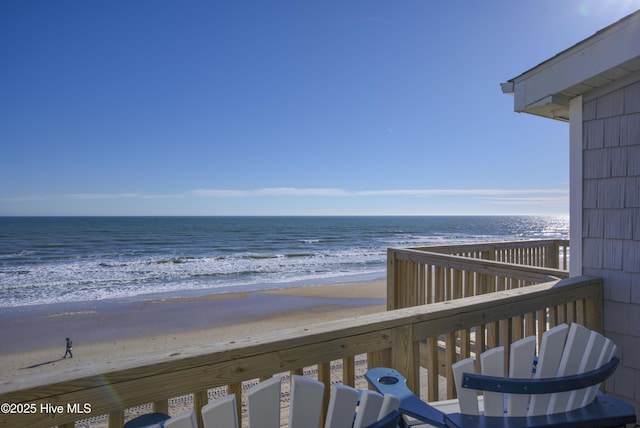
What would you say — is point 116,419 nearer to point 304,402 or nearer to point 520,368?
point 304,402

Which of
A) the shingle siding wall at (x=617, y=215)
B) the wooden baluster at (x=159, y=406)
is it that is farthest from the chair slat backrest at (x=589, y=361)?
the shingle siding wall at (x=617, y=215)

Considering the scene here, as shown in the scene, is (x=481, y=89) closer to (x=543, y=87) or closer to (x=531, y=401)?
(x=543, y=87)

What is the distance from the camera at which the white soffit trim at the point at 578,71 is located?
2029mm

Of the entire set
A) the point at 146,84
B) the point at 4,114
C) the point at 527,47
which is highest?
the point at 4,114

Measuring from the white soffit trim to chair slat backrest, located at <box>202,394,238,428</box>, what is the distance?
8.85 ft

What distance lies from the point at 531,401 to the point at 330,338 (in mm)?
667

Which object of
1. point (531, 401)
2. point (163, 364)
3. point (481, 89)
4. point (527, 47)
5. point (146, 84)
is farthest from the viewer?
point (146, 84)

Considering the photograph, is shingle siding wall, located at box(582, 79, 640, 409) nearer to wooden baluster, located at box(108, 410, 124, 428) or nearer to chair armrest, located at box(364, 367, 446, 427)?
chair armrest, located at box(364, 367, 446, 427)

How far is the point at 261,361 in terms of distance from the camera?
42.7 inches

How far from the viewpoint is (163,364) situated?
943 millimetres

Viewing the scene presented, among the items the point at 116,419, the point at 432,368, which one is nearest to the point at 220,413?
the point at 116,419

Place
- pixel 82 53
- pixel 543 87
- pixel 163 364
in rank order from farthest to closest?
pixel 82 53 < pixel 543 87 < pixel 163 364

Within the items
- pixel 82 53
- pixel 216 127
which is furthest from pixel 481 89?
pixel 216 127

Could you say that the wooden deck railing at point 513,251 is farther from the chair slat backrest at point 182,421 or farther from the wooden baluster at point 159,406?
the chair slat backrest at point 182,421
